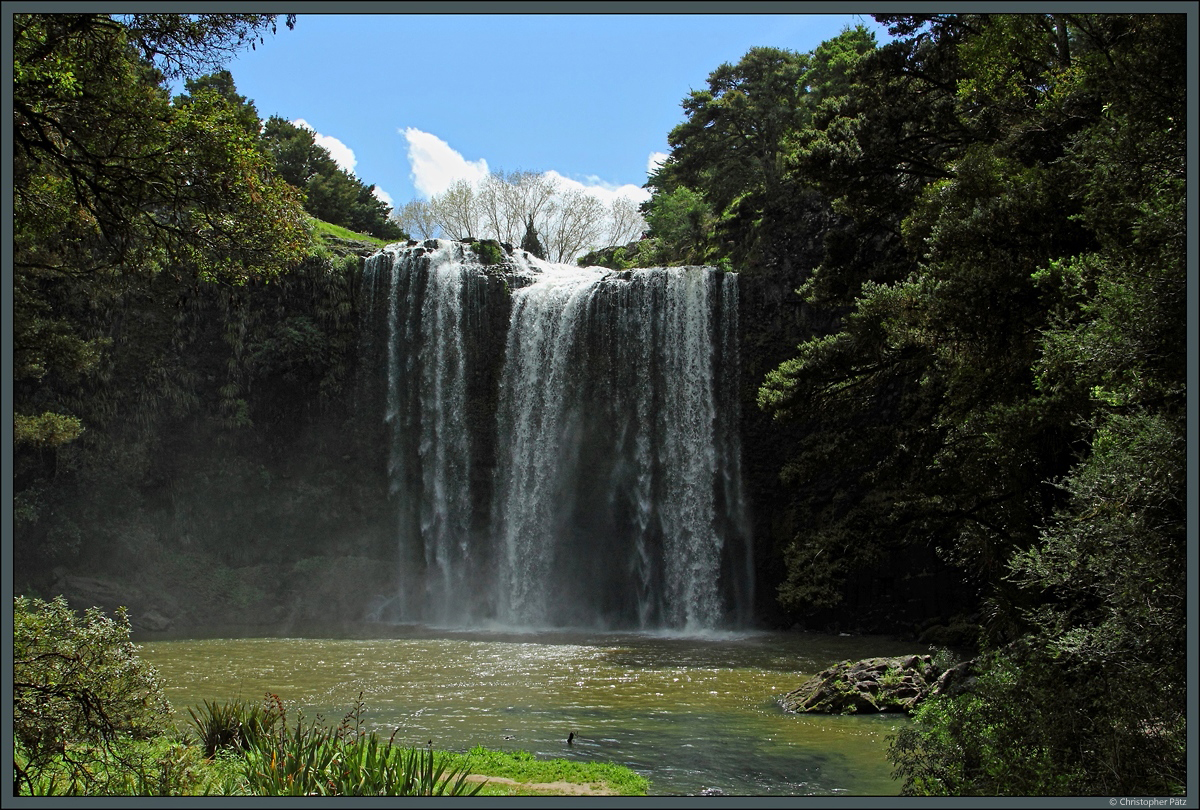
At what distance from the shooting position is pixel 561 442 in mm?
28734

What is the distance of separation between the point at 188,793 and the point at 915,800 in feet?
16.1

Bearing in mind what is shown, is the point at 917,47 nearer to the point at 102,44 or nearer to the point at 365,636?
the point at 102,44

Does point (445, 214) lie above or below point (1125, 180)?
above

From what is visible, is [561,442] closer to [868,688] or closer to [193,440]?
[193,440]

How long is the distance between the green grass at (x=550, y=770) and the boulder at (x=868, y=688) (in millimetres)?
4978

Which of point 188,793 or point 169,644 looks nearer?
point 188,793

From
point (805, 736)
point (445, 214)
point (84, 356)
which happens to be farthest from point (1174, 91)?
point (445, 214)

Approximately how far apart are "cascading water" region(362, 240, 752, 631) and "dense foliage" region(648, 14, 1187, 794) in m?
6.64

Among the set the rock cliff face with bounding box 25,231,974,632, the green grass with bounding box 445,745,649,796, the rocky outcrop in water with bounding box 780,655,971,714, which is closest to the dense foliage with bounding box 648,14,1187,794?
the rocky outcrop in water with bounding box 780,655,971,714

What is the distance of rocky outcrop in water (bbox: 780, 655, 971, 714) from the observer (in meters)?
13.6

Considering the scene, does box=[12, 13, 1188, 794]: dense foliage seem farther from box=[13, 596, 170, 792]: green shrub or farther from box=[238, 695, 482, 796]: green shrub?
box=[238, 695, 482, 796]: green shrub

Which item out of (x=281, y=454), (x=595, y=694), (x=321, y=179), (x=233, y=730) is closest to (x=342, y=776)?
(x=233, y=730)

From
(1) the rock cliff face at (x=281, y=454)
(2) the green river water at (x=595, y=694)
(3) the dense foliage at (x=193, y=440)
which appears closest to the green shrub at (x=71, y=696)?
(2) the green river water at (x=595, y=694)

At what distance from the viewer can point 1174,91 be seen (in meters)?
6.76
